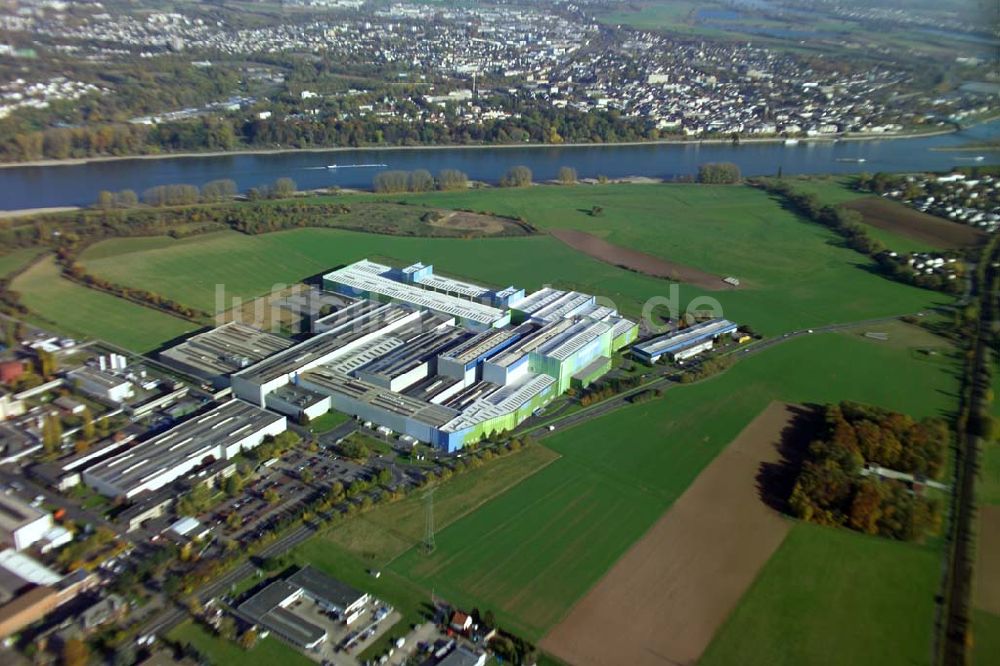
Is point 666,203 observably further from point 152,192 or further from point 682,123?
point 152,192

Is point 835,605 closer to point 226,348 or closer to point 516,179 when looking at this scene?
point 226,348

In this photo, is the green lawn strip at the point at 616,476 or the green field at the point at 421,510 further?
the green field at the point at 421,510

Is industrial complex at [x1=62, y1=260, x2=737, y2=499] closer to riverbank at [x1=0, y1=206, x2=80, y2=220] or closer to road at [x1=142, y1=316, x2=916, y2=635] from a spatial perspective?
road at [x1=142, y1=316, x2=916, y2=635]

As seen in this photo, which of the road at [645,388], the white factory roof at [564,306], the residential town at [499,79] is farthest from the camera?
the residential town at [499,79]

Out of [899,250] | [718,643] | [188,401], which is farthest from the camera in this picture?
[899,250]

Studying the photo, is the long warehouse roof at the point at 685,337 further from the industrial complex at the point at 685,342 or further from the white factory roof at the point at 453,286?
the white factory roof at the point at 453,286

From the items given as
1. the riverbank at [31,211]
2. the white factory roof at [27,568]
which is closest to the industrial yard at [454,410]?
the white factory roof at [27,568]

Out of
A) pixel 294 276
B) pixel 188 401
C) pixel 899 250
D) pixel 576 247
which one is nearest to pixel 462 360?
pixel 188 401
